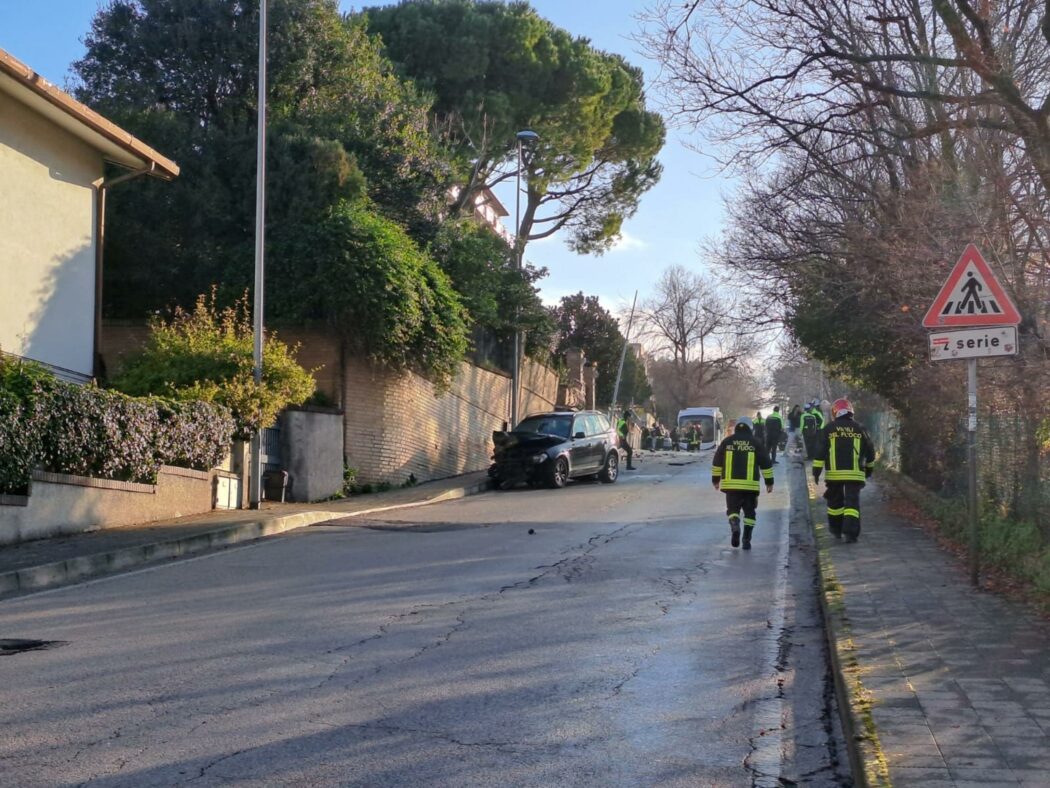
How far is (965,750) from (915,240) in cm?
976

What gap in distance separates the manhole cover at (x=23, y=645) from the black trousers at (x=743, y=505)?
819 cm

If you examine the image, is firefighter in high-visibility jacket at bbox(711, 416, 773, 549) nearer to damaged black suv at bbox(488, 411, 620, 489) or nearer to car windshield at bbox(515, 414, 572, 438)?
damaged black suv at bbox(488, 411, 620, 489)

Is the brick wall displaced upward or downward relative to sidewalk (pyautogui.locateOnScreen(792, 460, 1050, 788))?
upward

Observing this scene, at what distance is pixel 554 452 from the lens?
24.4 meters

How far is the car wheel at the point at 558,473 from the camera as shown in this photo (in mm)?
24375

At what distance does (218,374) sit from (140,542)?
587 centimetres

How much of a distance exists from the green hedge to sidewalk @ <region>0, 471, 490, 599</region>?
0.80 m

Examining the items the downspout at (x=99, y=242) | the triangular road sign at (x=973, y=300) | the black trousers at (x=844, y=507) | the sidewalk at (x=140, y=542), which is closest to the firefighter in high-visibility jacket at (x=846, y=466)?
the black trousers at (x=844, y=507)

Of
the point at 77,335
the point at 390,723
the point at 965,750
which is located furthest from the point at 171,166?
the point at 965,750

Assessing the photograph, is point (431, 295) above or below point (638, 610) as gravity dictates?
above

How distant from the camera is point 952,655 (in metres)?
7.16

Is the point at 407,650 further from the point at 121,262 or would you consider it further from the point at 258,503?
the point at 121,262

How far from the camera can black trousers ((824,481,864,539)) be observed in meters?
13.4

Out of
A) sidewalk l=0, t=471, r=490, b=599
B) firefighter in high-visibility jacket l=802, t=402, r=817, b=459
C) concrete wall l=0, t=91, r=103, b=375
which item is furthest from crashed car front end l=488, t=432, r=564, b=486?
Answer: concrete wall l=0, t=91, r=103, b=375
